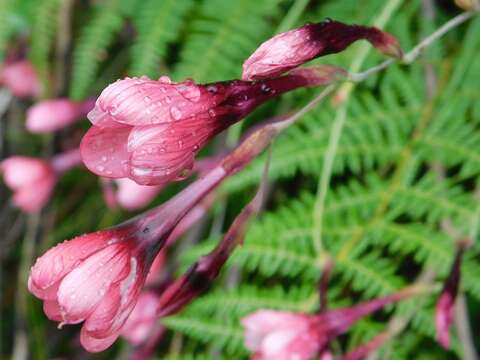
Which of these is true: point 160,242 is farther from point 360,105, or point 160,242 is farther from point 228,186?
point 360,105

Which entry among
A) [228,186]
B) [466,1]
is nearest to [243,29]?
Answer: [228,186]

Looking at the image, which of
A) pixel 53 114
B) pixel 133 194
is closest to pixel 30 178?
pixel 53 114

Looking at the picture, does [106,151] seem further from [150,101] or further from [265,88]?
[265,88]

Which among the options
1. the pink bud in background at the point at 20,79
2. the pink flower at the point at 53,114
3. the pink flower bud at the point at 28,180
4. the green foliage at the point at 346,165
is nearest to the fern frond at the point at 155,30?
the green foliage at the point at 346,165

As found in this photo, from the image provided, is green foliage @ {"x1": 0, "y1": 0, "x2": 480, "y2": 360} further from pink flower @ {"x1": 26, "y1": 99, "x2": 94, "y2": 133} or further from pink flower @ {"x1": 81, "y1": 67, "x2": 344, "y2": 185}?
pink flower @ {"x1": 81, "y1": 67, "x2": 344, "y2": 185}

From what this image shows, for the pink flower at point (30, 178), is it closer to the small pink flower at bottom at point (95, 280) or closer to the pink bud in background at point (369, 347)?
the pink bud in background at point (369, 347)

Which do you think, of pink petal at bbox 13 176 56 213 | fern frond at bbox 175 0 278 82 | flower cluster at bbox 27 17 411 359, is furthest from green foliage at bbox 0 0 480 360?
flower cluster at bbox 27 17 411 359
